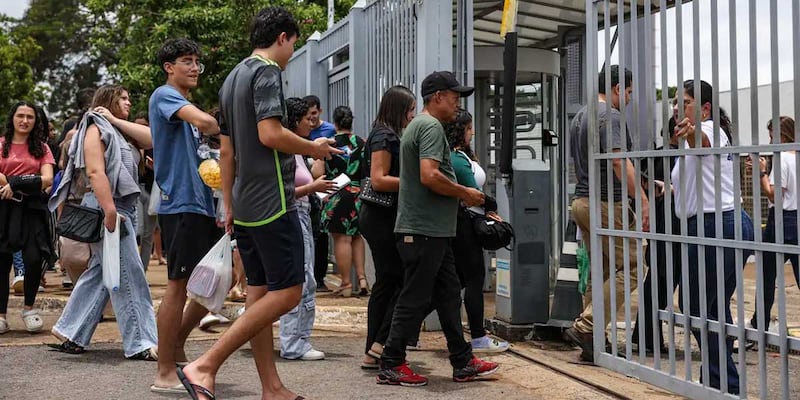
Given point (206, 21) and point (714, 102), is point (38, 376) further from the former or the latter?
point (206, 21)

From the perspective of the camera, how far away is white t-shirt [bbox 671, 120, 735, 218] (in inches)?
198

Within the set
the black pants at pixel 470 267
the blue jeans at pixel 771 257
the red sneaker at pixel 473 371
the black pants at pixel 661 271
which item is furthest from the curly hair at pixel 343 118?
the blue jeans at pixel 771 257

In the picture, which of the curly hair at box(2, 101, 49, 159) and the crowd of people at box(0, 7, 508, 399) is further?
the curly hair at box(2, 101, 49, 159)

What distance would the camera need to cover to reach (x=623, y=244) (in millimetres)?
5770

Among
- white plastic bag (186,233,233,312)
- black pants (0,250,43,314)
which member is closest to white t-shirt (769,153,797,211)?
white plastic bag (186,233,233,312)

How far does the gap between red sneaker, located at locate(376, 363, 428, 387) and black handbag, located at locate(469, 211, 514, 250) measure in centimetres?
112

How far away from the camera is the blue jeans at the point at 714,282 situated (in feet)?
16.3

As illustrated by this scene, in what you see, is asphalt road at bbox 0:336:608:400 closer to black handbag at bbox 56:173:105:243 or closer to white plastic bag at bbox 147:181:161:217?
black handbag at bbox 56:173:105:243

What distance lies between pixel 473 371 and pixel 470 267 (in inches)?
40.9

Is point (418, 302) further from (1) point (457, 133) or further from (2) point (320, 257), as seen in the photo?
(2) point (320, 257)

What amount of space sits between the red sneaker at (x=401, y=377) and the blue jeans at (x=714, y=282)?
4.87 ft

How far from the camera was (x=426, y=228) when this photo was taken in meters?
5.58

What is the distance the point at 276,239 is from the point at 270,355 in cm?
63

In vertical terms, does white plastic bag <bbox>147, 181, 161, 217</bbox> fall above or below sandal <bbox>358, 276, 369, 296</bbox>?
above
